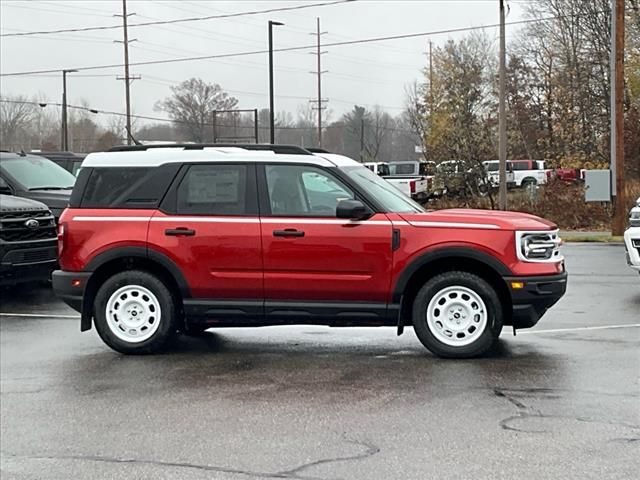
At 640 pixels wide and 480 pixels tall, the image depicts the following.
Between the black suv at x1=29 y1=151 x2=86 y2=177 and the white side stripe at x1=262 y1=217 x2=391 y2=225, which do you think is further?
the black suv at x1=29 y1=151 x2=86 y2=177

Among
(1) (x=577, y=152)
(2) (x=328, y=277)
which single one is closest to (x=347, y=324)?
(2) (x=328, y=277)

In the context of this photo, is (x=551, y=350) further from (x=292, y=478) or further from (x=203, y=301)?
(x=292, y=478)

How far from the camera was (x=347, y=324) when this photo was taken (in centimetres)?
771

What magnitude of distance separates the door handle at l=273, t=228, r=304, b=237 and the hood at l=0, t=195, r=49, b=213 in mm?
5273

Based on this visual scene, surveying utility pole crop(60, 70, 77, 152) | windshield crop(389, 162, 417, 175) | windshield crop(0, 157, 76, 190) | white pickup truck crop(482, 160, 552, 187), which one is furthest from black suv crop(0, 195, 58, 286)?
utility pole crop(60, 70, 77, 152)

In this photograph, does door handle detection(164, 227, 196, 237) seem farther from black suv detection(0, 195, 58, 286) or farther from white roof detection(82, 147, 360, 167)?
black suv detection(0, 195, 58, 286)

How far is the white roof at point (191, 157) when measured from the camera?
310 inches

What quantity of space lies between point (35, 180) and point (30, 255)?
8.96 feet

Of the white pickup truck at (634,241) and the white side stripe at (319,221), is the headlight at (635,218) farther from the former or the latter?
the white side stripe at (319,221)

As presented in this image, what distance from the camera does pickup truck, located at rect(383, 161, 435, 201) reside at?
1207 inches

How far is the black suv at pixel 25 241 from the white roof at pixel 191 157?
3721 mm

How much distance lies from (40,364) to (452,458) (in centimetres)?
439

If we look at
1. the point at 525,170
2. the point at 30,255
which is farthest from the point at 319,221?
the point at 525,170

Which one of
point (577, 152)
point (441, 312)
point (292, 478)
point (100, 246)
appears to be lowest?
point (292, 478)
